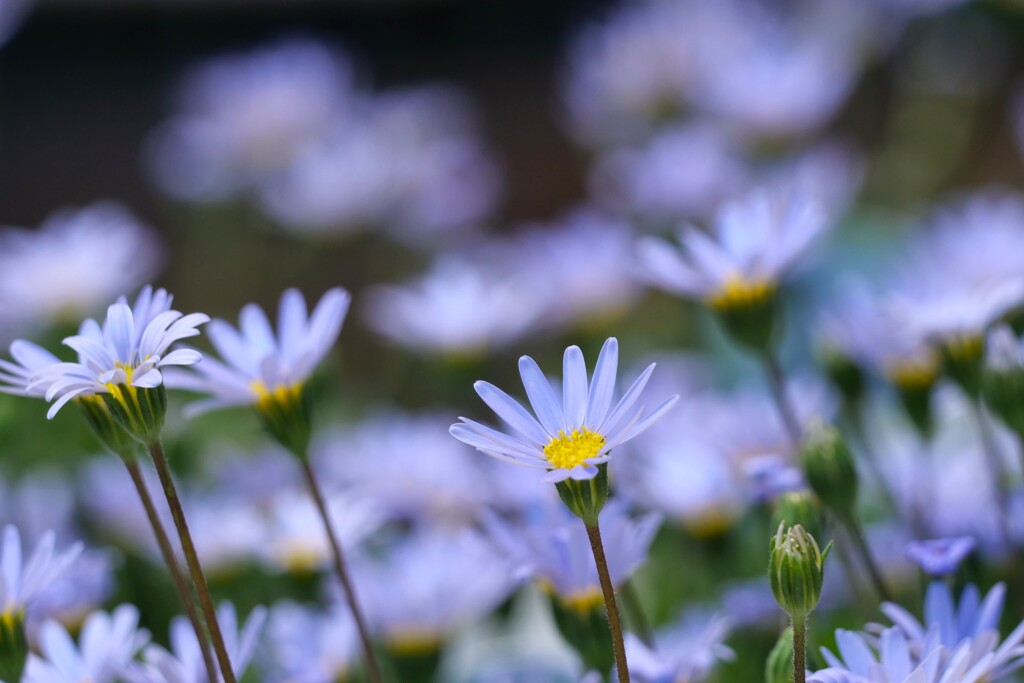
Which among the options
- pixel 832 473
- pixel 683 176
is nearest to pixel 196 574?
pixel 832 473

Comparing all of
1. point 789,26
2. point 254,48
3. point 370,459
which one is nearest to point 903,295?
point 370,459

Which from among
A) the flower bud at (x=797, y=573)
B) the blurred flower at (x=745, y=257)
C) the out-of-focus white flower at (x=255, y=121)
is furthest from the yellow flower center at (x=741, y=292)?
the out-of-focus white flower at (x=255, y=121)

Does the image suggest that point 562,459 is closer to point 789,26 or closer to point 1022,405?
point 1022,405

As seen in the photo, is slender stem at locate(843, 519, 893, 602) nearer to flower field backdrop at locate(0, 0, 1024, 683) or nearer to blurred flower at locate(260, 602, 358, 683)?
flower field backdrop at locate(0, 0, 1024, 683)

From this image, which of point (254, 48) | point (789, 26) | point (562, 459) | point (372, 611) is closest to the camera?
point (562, 459)

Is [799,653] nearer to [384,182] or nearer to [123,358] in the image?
[123,358]
